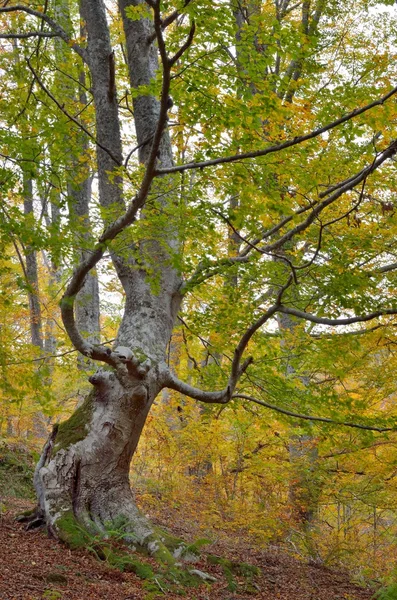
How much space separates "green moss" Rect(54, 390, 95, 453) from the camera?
203 inches

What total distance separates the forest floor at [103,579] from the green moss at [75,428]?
0.86m

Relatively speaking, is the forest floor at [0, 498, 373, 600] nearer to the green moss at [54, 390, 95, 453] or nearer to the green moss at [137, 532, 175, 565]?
the green moss at [137, 532, 175, 565]

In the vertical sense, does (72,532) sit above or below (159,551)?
above

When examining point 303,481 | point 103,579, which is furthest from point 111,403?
point 303,481

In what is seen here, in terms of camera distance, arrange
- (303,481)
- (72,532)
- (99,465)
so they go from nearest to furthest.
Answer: (72,532) < (99,465) < (303,481)

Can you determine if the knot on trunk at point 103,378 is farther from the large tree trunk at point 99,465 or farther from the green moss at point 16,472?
Result: the green moss at point 16,472

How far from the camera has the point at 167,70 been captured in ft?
10.7

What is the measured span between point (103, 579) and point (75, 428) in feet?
5.15

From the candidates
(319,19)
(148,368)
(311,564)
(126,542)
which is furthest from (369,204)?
(126,542)

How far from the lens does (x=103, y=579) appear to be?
13.4ft

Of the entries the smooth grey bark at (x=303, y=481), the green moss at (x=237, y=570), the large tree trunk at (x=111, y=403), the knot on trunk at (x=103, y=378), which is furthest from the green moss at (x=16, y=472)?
the smooth grey bark at (x=303, y=481)

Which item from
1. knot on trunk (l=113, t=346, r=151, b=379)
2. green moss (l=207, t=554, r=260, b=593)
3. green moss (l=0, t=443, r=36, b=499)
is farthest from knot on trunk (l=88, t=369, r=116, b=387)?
green moss (l=0, t=443, r=36, b=499)

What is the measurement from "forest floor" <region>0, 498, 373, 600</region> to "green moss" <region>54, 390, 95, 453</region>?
86 cm

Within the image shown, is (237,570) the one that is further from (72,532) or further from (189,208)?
(189,208)
